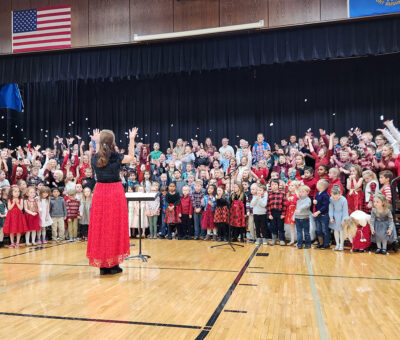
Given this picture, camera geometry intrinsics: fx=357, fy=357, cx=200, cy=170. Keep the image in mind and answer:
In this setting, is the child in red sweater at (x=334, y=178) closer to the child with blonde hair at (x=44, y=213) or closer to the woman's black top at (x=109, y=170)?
the woman's black top at (x=109, y=170)

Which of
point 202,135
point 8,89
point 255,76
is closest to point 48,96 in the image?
point 8,89

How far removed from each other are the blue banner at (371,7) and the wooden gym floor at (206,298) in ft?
19.2

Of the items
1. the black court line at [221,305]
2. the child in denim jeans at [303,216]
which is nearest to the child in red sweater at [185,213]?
the child in denim jeans at [303,216]

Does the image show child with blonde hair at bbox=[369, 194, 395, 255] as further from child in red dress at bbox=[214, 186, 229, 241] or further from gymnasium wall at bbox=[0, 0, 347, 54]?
gymnasium wall at bbox=[0, 0, 347, 54]

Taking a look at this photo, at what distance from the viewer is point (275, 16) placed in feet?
29.2

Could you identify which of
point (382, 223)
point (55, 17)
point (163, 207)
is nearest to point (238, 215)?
point (163, 207)

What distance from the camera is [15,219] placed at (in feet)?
22.4

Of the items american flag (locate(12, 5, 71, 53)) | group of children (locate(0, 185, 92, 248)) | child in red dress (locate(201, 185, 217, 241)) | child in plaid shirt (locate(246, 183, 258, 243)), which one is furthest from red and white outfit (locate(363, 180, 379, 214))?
american flag (locate(12, 5, 71, 53))

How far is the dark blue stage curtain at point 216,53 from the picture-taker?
28.0 feet

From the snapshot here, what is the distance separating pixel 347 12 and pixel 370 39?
→ 84 cm

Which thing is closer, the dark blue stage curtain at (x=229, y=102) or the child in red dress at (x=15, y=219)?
the child in red dress at (x=15, y=219)

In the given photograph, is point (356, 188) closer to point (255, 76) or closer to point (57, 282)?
point (57, 282)

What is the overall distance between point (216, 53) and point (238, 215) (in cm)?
474

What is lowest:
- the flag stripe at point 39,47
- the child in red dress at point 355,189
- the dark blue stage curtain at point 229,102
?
the child in red dress at point 355,189
